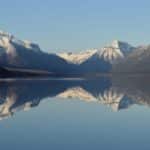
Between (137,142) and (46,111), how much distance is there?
1478cm

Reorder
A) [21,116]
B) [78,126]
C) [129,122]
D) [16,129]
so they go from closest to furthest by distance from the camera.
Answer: [16,129] < [78,126] < [129,122] < [21,116]

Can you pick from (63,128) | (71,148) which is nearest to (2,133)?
(63,128)

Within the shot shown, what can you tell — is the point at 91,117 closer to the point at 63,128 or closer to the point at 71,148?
the point at 63,128

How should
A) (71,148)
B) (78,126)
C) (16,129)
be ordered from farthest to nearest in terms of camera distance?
1. (78,126)
2. (16,129)
3. (71,148)

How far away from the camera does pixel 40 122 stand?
23.8 m

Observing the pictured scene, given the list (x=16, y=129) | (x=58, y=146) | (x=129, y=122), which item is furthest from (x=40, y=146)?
(x=129, y=122)

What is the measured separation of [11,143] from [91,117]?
36.2 feet

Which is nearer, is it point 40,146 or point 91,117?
point 40,146

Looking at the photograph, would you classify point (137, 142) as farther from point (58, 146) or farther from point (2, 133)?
point (2, 133)

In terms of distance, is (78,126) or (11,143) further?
(78,126)

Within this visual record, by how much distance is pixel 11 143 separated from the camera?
53.9ft

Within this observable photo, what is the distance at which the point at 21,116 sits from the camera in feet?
88.6

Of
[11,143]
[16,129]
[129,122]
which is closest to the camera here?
[11,143]

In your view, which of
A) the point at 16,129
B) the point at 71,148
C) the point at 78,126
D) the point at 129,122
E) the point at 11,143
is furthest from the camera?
the point at 129,122
